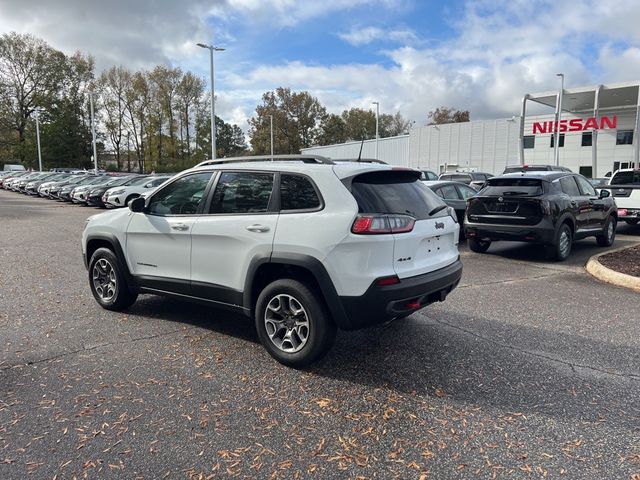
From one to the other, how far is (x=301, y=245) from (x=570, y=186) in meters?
7.80

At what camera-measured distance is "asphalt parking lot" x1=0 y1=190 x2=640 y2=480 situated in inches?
108

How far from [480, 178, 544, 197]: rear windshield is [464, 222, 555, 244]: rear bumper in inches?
24.3

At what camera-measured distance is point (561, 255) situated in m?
8.95

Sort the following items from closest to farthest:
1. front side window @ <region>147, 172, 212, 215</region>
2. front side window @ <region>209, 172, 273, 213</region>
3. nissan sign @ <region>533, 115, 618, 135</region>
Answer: front side window @ <region>209, 172, 273, 213</region> → front side window @ <region>147, 172, 212, 215</region> → nissan sign @ <region>533, 115, 618, 135</region>

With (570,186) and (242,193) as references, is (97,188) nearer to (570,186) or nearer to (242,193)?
(570,186)

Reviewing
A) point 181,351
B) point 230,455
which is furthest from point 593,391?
point 181,351

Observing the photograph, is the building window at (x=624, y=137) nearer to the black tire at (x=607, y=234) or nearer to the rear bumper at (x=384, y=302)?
the black tire at (x=607, y=234)

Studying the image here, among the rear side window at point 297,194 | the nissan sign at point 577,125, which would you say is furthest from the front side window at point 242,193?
the nissan sign at point 577,125

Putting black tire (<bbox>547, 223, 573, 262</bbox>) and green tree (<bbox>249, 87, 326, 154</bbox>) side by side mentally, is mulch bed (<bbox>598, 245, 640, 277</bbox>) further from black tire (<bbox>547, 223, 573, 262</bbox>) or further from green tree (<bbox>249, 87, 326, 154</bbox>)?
green tree (<bbox>249, 87, 326, 154</bbox>)

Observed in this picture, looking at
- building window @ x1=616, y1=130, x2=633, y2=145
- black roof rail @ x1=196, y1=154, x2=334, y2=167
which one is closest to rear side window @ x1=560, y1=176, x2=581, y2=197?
black roof rail @ x1=196, y1=154, x2=334, y2=167

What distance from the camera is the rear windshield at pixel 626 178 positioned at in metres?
13.9

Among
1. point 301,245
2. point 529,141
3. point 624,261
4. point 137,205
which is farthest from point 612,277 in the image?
point 529,141

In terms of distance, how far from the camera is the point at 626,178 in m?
14.1

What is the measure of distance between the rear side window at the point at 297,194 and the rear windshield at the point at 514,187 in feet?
20.2
